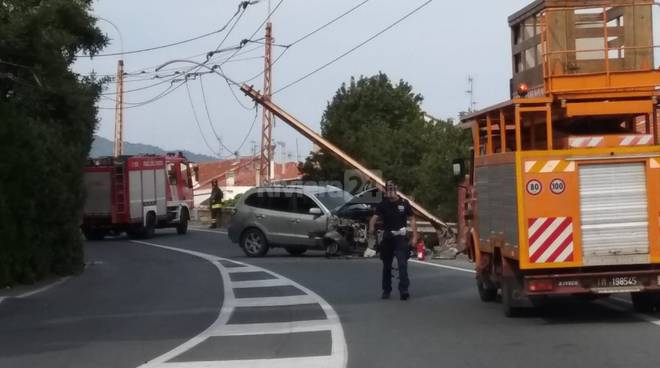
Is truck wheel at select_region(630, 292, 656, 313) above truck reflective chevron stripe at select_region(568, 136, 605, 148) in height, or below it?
below

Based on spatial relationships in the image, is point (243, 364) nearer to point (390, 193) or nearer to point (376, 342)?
point (376, 342)

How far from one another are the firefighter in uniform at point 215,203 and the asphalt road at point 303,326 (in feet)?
75.2

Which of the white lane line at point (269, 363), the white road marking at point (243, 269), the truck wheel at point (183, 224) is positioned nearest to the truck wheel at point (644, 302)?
the white lane line at point (269, 363)

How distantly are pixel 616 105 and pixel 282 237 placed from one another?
15366 millimetres

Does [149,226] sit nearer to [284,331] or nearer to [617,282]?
[284,331]

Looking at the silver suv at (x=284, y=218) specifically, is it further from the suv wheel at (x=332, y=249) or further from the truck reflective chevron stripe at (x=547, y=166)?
the truck reflective chevron stripe at (x=547, y=166)

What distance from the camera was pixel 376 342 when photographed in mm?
12633

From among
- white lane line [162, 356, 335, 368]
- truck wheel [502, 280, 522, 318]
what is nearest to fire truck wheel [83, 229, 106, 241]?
truck wheel [502, 280, 522, 318]

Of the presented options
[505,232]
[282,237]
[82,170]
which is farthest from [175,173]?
[505,232]

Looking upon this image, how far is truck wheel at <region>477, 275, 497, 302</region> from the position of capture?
637 inches

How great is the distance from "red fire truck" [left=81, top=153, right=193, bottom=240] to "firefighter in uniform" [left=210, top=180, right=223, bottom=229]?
2.59 meters

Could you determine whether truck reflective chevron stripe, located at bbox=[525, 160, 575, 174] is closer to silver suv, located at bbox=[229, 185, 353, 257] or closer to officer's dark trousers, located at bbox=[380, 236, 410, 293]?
officer's dark trousers, located at bbox=[380, 236, 410, 293]

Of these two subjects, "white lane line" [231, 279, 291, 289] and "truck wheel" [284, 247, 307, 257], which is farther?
"truck wheel" [284, 247, 307, 257]

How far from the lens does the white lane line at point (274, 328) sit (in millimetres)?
13859
